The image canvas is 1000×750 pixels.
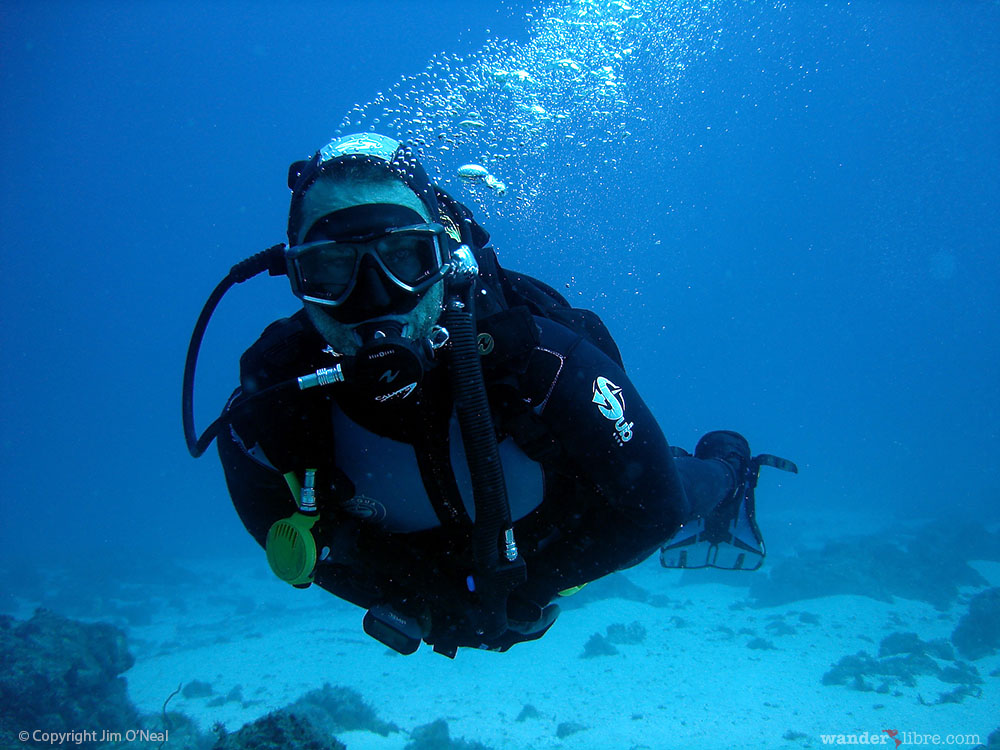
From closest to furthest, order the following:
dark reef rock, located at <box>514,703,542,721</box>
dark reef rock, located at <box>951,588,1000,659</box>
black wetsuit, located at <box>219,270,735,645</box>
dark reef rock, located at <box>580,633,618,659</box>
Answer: black wetsuit, located at <box>219,270,735,645</box>
dark reef rock, located at <box>514,703,542,721</box>
dark reef rock, located at <box>951,588,1000,659</box>
dark reef rock, located at <box>580,633,618,659</box>

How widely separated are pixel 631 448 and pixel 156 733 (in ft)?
36.3

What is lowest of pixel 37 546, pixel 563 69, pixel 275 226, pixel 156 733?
pixel 156 733

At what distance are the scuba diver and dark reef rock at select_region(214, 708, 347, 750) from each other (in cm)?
259

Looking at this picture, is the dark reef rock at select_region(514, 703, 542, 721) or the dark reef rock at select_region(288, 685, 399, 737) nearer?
the dark reef rock at select_region(288, 685, 399, 737)

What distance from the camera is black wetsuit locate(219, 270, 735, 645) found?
2385 mm

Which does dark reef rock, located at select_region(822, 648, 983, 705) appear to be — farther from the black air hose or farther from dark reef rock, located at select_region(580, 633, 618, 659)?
the black air hose

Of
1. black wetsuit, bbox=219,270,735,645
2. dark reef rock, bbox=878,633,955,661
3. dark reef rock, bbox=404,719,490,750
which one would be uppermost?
dark reef rock, bbox=878,633,955,661

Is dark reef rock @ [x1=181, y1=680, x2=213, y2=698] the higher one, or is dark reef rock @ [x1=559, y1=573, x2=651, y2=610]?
dark reef rock @ [x1=559, y1=573, x2=651, y2=610]

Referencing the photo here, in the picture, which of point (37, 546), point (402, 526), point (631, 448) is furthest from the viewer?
point (37, 546)

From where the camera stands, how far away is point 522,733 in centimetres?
929

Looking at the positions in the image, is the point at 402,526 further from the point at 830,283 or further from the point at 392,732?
the point at 830,283

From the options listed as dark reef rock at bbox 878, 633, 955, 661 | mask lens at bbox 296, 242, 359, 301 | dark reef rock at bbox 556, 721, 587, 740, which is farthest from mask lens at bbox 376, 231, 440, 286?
dark reef rock at bbox 878, 633, 955, 661

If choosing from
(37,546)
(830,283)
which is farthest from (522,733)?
(830,283)

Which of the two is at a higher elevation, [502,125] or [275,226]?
[275,226]
